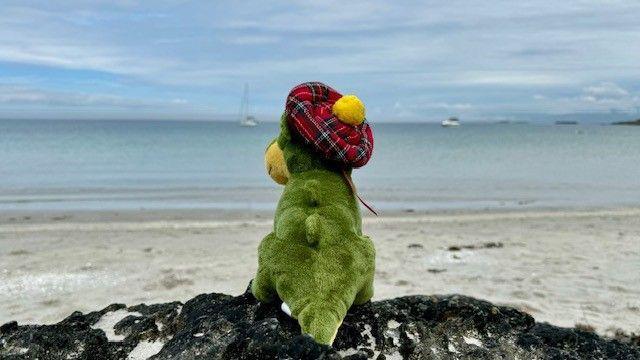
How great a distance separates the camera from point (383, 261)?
8.27m

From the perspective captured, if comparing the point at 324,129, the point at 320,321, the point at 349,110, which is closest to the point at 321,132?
the point at 324,129

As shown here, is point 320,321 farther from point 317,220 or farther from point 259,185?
point 259,185

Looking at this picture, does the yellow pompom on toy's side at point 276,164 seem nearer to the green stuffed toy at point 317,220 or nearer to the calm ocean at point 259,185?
the green stuffed toy at point 317,220

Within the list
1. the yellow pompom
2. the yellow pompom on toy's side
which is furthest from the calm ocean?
the yellow pompom

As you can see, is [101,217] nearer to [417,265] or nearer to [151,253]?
[151,253]

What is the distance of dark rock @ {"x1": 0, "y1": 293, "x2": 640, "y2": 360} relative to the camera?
331cm

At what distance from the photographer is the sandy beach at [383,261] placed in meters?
6.50

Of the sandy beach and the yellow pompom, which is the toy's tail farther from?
the sandy beach

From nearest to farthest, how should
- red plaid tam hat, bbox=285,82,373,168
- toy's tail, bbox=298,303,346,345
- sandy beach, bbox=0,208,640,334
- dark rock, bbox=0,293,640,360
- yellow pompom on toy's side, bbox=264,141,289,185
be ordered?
1. toy's tail, bbox=298,303,346,345
2. dark rock, bbox=0,293,640,360
3. red plaid tam hat, bbox=285,82,373,168
4. yellow pompom on toy's side, bbox=264,141,289,185
5. sandy beach, bbox=0,208,640,334

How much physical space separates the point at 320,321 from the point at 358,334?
2.01 feet

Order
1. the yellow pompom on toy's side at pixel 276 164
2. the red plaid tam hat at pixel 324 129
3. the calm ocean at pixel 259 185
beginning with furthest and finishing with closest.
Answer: the calm ocean at pixel 259 185
the yellow pompom on toy's side at pixel 276 164
the red plaid tam hat at pixel 324 129

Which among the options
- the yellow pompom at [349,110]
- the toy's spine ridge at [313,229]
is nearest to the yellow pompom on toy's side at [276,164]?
the yellow pompom at [349,110]

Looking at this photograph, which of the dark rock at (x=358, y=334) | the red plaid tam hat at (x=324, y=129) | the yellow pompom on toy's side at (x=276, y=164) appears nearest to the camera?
the dark rock at (x=358, y=334)

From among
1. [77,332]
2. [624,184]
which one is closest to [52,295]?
[77,332]
